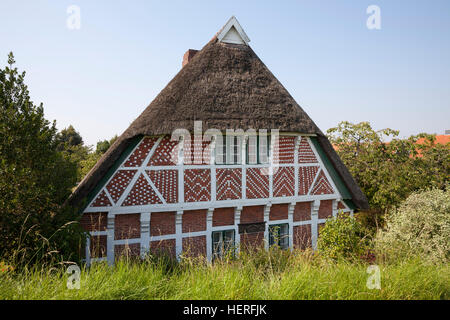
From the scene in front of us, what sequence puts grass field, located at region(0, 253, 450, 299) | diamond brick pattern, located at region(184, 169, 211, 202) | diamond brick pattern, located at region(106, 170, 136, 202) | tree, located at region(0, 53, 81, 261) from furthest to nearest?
diamond brick pattern, located at region(184, 169, 211, 202) → diamond brick pattern, located at region(106, 170, 136, 202) → tree, located at region(0, 53, 81, 261) → grass field, located at region(0, 253, 450, 299)

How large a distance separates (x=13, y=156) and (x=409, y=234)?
812 centimetres

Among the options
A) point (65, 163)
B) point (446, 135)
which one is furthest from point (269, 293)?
point (446, 135)

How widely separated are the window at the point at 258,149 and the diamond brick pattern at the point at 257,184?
1.00ft

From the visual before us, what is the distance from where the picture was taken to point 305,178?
877cm

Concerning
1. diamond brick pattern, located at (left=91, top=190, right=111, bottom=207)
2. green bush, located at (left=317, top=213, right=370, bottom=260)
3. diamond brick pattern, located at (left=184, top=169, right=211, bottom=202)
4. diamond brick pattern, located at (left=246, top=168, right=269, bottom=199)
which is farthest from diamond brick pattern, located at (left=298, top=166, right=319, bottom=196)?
diamond brick pattern, located at (left=91, top=190, right=111, bottom=207)

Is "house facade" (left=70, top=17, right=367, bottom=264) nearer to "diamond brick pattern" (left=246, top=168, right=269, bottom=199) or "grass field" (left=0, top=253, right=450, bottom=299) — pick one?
"diamond brick pattern" (left=246, top=168, right=269, bottom=199)

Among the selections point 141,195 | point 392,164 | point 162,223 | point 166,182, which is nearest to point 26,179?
point 141,195

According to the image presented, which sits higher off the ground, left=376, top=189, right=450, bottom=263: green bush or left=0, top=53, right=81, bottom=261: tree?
left=0, top=53, right=81, bottom=261: tree

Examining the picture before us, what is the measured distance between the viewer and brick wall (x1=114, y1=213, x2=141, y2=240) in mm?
6961

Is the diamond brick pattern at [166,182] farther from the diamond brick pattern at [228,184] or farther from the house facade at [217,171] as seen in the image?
the diamond brick pattern at [228,184]

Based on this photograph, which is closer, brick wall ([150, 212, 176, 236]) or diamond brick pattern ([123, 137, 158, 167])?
diamond brick pattern ([123, 137, 158, 167])

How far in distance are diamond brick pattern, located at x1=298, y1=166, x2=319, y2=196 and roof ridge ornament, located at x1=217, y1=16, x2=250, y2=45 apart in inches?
184

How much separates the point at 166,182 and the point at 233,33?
17.8 feet

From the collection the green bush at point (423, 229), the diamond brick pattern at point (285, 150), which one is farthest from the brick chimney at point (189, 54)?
the green bush at point (423, 229)
